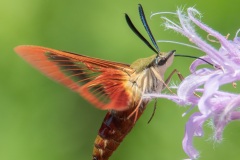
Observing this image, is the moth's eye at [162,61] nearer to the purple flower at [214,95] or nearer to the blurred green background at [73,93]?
the purple flower at [214,95]

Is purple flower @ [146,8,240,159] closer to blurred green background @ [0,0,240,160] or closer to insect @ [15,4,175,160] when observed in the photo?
insect @ [15,4,175,160]

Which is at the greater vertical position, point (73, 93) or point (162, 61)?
point (162, 61)

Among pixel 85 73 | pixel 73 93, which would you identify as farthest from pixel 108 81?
pixel 73 93

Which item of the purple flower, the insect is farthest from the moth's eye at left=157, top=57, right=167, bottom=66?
the purple flower

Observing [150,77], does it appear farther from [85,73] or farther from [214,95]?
[214,95]

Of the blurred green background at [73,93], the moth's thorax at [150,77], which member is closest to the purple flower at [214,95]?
the moth's thorax at [150,77]

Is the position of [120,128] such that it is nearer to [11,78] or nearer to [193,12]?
[193,12]
